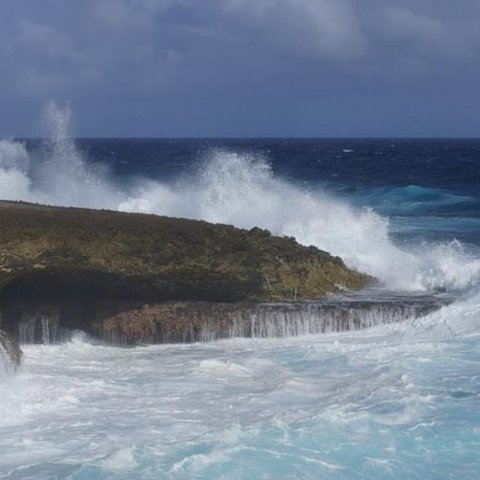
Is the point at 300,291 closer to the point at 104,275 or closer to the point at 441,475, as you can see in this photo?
the point at 104,275

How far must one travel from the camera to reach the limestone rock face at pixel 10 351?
12.5 m

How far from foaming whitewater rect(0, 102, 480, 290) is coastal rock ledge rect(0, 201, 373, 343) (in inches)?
124

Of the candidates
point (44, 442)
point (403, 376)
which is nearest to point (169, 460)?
point (44, 442)

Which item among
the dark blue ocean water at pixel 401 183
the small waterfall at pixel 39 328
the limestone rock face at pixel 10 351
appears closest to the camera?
the limestone rock face at pixel 10 351

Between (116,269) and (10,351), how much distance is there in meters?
2.48

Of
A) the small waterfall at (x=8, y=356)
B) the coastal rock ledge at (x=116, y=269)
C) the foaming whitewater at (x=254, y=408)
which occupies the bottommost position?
the foaming whitewater at (x=254, y=408)

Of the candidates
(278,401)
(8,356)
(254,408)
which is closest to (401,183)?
(8,356)

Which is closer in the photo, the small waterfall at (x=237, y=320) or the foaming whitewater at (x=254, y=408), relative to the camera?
the foaming whitewater at (x=254, y=408)

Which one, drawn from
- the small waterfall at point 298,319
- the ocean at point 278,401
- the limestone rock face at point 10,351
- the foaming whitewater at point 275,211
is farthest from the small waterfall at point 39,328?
the foaming whitewater at point 275,211

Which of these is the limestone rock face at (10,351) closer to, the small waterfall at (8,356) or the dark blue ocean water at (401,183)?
the small waterfall at (8,356)

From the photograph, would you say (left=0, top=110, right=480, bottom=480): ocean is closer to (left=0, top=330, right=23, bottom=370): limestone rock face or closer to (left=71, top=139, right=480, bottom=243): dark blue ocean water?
(left=0, top=330, right=23, bottom=370): limestone rock face

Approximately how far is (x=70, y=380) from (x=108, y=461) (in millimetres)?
3130

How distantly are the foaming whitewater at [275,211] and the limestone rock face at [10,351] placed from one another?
23.7ft

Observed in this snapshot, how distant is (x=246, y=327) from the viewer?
14914 mm
